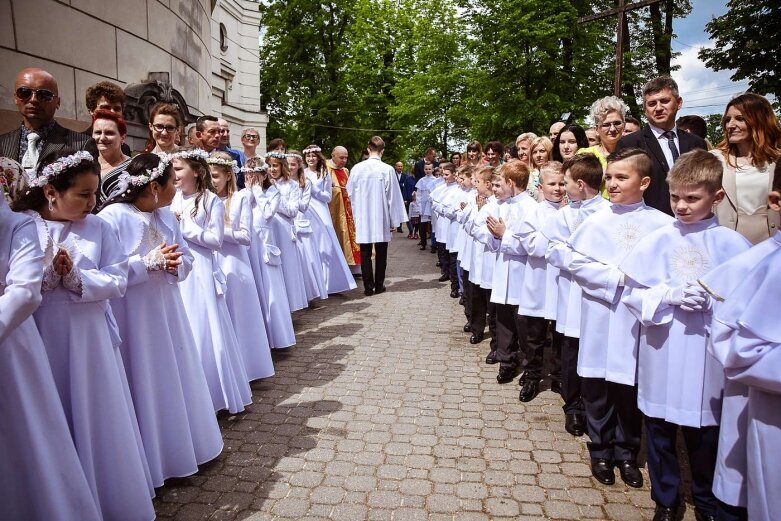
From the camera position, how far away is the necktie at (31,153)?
14.2ft

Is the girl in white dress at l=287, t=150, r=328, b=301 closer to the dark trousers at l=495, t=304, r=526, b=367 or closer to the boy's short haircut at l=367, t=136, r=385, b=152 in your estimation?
the boy's short haircut at l=367, t=136, r=385, b=152

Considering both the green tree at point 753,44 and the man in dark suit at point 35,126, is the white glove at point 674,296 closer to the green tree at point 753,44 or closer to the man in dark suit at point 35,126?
the man in dark suit at point 35,126

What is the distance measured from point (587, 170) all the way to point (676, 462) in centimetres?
198

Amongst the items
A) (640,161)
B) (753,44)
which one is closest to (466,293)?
(640,161)

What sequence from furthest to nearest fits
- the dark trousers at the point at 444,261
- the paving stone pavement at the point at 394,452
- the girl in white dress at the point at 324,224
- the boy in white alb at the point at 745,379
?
the dark trousers at the point at 444,261
the girl in white dress at the point at 324,224
the paving stone pavement at the point at 394,452
the boy in white alb at the point at 745,379

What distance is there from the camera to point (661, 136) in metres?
4.65

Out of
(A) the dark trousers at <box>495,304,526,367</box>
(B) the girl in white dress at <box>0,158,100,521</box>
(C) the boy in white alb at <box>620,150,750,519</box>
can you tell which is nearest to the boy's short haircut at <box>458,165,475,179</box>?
(A) the dark trousers at <box>495,304,526,367</box>

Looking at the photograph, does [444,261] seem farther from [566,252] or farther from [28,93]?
[28,93]

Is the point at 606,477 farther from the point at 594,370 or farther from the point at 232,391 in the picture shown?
the point at 232,391

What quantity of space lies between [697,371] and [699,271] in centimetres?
51

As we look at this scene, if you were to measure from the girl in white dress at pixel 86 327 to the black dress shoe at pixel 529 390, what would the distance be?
3.10 m

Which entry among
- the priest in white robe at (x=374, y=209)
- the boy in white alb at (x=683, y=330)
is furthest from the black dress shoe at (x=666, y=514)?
the priest in white robe at (x=374, y=209)

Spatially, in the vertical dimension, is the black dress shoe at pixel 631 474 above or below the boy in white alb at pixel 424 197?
below

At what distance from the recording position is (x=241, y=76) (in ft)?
72.3
